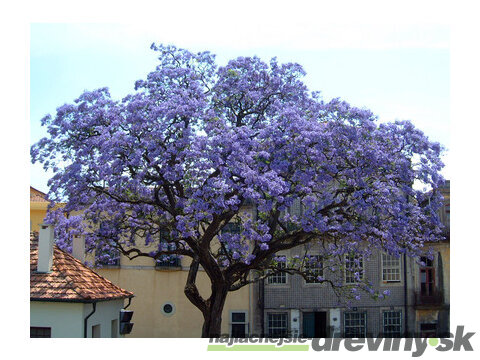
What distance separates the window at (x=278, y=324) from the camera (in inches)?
812

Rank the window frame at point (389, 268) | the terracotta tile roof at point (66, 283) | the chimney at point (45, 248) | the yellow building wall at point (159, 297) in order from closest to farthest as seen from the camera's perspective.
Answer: the terracotta tile roof at point (66, 283) < the chimney at point (45, 248) < the yellow building wall at point (159, 297) < the window frame at point (389, 268)

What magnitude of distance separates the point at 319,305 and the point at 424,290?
10.8ft

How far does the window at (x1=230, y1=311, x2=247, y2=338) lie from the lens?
20.5 m

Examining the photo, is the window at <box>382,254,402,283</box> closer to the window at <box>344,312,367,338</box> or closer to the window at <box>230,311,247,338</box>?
the window at <box>344,312,367,338</box>

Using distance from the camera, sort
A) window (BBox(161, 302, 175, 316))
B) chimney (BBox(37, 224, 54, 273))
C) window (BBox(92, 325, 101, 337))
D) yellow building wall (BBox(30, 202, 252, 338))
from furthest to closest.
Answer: window (BBox(161, 302, 175, 316))
yellow building wall (BBox(30, 202, 252, 338))
chimney (BBox(37, 224, 54, 273))
window (BBox(92, 325, 101, 337))

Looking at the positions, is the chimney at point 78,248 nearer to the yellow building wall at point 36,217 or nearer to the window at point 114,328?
the window at point 114,328

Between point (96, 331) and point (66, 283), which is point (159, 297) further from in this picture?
point (66, 283)

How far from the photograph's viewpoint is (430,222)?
13375 millimetres

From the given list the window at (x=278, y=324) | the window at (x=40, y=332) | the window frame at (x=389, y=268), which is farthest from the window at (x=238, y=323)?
the window at (x=40, y=332)

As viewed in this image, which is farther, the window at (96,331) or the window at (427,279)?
the window at (427,279)

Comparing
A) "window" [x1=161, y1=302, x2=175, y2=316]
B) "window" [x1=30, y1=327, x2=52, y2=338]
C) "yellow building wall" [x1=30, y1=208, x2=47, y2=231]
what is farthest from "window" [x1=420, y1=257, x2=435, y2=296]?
"window" [x1=30, y1=327, x2=52, y2=338]

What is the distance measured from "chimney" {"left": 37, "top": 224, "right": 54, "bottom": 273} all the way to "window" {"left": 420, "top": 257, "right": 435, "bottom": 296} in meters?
12.1

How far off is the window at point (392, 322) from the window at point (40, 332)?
11.8 m

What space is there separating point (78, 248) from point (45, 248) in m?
1.99
